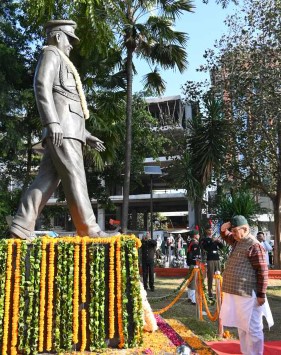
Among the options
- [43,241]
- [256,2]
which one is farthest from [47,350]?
[256,2]

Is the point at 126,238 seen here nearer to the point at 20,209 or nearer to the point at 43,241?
the point at 43,241

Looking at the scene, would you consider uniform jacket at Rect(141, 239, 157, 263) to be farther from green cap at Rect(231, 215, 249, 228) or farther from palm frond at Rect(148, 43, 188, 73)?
green cap at Rect(231, 215, 249, 228)

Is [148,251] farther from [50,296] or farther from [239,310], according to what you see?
[50,296]

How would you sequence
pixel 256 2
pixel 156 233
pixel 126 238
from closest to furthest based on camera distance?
pixel 126 238, pixel 256 2, pixel 156 233

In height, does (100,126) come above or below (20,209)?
above

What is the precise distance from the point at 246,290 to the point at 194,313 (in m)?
4.12

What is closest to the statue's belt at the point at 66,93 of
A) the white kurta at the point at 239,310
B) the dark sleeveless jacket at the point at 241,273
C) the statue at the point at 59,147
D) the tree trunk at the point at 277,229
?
the statue at the point at 59,147

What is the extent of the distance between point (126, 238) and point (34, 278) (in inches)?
36.0

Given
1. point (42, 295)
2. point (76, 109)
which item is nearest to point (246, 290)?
point (42, 295)

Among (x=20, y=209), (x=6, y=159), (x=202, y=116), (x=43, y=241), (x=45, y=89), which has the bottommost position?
(x=43, y=241)

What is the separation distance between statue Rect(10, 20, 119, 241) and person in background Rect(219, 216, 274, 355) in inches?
51.7

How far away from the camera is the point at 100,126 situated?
13.8m

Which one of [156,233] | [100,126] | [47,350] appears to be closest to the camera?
[47,350]

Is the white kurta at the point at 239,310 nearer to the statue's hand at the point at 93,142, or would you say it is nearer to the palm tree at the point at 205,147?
the statue's hand at the point at 93,142
